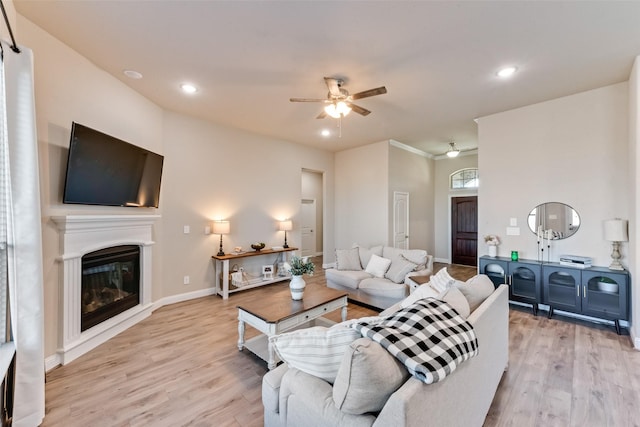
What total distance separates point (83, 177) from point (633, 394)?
16.7ft

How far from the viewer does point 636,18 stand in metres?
2.22

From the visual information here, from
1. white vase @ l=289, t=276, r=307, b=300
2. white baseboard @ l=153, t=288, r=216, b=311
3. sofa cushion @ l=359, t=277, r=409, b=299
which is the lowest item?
white baseboard @ l=153, t=288, r=216, b=311

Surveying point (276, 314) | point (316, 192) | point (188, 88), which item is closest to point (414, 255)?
point (276, 314)

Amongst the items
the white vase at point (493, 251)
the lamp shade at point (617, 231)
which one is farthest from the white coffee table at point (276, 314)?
the lamp shade at point (617, 231)

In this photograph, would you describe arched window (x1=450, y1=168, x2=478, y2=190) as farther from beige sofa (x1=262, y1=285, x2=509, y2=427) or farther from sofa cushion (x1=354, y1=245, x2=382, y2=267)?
beige sofa (x1=262, y1=285, x2=509, y2=427)

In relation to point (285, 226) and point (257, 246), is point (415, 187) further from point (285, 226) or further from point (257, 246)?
Answer: point (257, 246)

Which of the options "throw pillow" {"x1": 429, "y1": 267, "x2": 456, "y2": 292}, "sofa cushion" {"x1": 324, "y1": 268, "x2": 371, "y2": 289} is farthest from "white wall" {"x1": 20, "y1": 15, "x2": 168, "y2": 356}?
"throw pillow" {"x1": 429, "y1": 267, "x2": 456, "y2": 292}

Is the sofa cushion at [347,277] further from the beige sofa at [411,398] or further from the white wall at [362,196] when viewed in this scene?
the beige sofa at [411,398]

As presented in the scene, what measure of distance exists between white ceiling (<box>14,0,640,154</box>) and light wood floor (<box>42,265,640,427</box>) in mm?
2946

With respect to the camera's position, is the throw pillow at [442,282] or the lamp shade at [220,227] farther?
the lamp shade at [220,227]

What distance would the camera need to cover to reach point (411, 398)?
0.97 m

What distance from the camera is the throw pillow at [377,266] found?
4.04 m

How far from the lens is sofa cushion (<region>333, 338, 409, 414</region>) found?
102 cm

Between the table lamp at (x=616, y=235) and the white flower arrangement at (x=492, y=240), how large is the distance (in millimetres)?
1172
